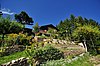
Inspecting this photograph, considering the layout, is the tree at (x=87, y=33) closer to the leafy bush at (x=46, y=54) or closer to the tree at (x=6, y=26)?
the leafy bush at (x=46, y=54)

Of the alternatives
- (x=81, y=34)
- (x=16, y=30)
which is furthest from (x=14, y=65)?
(x=16, y=30)

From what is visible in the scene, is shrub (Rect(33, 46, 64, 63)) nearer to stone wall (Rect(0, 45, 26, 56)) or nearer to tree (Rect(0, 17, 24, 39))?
stone wall (Rect(0, 45, 26, 56))

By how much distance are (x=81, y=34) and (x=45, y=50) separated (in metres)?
11.1

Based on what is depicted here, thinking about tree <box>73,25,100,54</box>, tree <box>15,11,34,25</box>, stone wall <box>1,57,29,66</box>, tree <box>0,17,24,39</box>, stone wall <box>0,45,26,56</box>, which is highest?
tree <box>15,11,34,25</box>

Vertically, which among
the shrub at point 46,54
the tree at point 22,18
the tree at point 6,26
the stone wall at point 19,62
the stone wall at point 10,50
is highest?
the tree at point 22,18

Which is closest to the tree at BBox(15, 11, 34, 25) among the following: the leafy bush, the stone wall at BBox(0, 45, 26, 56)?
the stone wall at BBox(0, 45, 26, 56)

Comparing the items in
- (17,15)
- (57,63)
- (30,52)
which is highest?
(17,15)

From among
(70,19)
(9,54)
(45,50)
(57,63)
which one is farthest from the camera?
(70,19)

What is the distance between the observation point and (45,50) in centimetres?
3088

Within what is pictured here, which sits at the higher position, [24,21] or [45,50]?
[24,21]

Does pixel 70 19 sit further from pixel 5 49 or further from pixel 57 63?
pixel 57 63

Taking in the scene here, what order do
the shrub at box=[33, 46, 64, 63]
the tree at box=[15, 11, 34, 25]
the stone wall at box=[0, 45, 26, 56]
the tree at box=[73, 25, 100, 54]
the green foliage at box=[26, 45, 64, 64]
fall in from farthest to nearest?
the tree at box=[15, 11, 34, 25], the tree at box=[73, 25, 100, 54], the stone wall at box=[0, 45, 26, 56], the shrub at box=[33, 46, 64, 63], the green foliage at box=[26, 45, 64, 64]

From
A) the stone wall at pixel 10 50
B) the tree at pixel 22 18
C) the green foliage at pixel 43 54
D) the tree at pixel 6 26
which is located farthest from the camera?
the tree at pixel 22 18

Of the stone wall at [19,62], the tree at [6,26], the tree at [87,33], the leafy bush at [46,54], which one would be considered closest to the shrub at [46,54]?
the leafy bush at [46,54]
